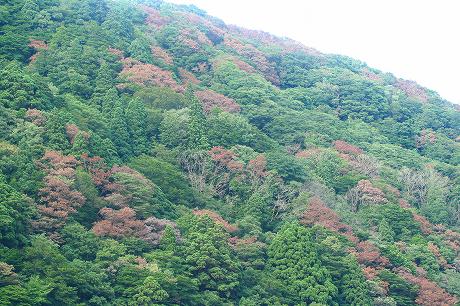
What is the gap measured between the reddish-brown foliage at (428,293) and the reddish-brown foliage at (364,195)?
945 centimetres

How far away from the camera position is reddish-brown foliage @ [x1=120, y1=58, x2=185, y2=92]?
67.4 metres

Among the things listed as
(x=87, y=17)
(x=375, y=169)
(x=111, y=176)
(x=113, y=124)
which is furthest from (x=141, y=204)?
(x=87, y=17)

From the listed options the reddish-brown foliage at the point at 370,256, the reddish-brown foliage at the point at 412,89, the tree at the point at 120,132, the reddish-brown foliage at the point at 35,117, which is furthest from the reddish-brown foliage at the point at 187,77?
the reddish-brown foliage at the point at 412,89

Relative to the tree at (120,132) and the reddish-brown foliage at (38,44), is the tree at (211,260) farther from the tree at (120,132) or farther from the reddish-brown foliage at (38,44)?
the reddish-brown foliage at (38,44)

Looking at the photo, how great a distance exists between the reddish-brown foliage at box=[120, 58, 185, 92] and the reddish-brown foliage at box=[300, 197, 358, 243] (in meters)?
20.1

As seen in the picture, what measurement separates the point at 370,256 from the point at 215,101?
25.2m

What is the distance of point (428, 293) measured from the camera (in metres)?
50.7

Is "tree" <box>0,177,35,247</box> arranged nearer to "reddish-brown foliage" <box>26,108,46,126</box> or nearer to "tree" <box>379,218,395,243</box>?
"reddish-brown foliage" <box>26,108,46,126</box>

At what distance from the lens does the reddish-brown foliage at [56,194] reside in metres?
40.9

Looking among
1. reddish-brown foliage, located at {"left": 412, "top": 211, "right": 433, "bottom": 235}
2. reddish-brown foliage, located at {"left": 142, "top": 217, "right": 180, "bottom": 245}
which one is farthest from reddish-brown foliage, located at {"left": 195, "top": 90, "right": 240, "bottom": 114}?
reddish-brown foliage, located at {"left": 142, "top": 217, "right": 180, "bottom": 245}

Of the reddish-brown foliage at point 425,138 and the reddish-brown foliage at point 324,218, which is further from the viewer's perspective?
the reddish-brown foliage at point 425,138

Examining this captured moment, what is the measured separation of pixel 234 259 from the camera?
153 feet

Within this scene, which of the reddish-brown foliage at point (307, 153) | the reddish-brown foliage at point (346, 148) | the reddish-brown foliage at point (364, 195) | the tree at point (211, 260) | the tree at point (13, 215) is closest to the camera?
the tree at point (13, 215)

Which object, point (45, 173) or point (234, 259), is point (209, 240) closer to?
point (234, 259)
